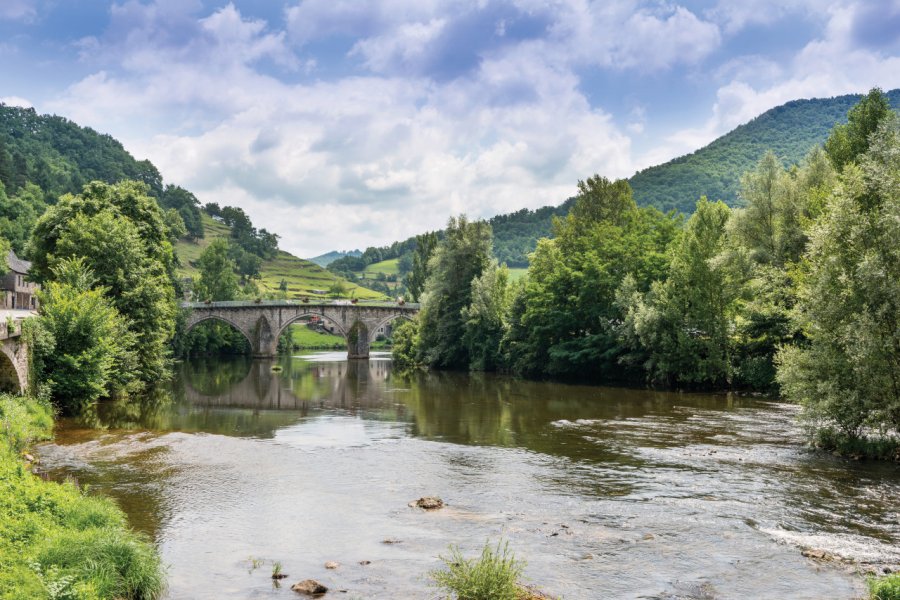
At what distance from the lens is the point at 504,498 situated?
2139cm

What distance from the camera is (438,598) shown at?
13367 millimetres

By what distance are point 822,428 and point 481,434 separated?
14.5m

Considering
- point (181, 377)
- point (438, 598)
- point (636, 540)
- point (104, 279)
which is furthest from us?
point (181, 377)

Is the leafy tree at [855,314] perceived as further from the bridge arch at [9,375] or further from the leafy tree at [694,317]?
the bridge arch at [9,375]

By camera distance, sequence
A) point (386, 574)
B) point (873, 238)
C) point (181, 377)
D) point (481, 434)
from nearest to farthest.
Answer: point (386, 574)
point (873, 238)
point (481, 434)
point (181, 377)

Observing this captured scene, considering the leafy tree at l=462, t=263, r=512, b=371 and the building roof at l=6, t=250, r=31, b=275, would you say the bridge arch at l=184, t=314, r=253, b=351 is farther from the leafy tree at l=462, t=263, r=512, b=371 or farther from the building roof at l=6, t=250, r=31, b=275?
the leafy tree at l=462, t=263, r=512, b=371

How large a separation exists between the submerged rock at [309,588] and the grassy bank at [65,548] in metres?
2.58

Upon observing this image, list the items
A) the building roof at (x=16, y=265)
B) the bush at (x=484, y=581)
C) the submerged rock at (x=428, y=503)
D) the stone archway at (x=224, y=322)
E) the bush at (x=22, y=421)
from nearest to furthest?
the bush at (x=484, y=581)
the submerged rock at (x=428, y=503)
the bush at (x=22, y=421)
the building roof at (x=16, y=265)
the stone archway at (x=224, y=322)

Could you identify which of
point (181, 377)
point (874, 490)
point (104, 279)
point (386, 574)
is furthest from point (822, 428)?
point (181, 377)

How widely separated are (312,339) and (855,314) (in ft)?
511

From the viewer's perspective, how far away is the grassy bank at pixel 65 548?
37.8 feet

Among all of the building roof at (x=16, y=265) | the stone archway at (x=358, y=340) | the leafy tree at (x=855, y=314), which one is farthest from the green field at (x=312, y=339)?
the leafy tree at (x=855, y=314)

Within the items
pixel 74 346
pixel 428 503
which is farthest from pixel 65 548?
pixel 74 346

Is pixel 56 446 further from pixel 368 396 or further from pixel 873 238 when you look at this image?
pixel 873 238
